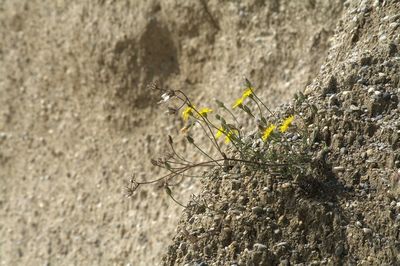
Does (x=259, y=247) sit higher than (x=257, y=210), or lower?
lower

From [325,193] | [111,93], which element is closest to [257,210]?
[325,193]

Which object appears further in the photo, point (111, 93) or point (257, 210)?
point (111, 93)

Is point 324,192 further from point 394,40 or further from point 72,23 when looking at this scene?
point 72,23

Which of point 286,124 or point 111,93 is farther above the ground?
point 111,93

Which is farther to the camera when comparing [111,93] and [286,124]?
[111,93]

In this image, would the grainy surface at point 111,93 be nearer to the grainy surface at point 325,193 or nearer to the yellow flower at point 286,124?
the grainy surface at point 325,193

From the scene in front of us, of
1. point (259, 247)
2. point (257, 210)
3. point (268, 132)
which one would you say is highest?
point (268, 132)

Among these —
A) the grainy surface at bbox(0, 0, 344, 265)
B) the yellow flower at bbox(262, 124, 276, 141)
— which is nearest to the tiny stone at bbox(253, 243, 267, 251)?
the yellow flower at bbox(262, 124, 276, 141)

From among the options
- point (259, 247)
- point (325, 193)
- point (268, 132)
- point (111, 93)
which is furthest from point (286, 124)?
point (111, 93)

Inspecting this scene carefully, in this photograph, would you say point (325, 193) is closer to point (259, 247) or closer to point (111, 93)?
point (259, 247)

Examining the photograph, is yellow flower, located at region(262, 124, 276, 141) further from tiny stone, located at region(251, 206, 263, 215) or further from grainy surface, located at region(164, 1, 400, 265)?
tiny stone, located at region(251, 206, 263, 215)

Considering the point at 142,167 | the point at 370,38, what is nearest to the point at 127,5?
the point at 142,167
